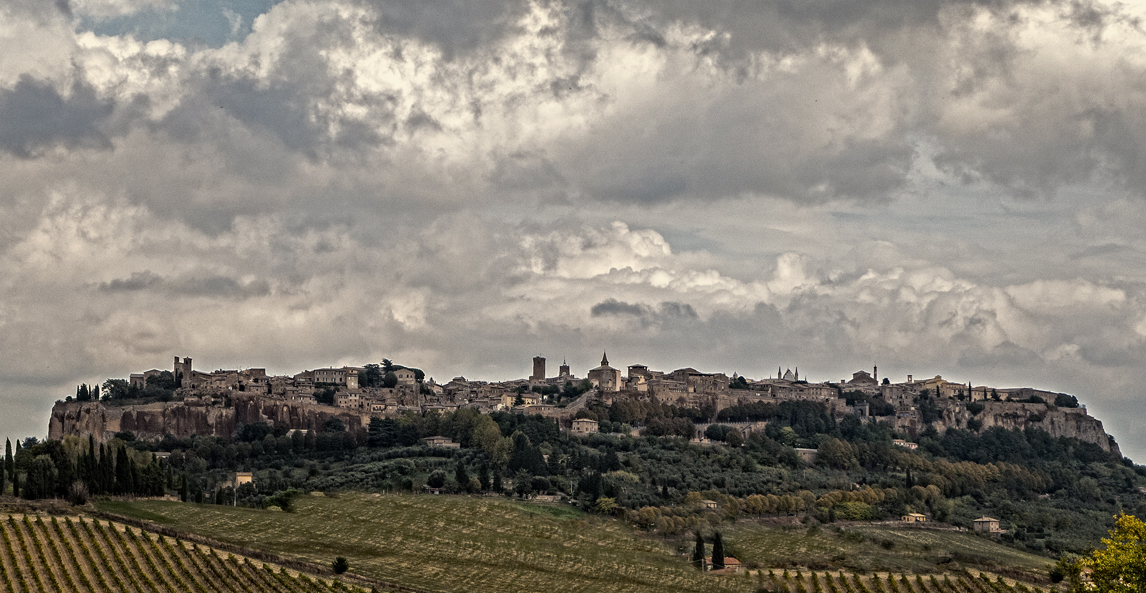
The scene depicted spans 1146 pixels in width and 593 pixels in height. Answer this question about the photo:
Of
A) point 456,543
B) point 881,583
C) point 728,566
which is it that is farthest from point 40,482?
point 881,583

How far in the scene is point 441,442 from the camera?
114438 millimetres

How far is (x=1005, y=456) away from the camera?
133 m

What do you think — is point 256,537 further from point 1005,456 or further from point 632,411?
point 1005,456

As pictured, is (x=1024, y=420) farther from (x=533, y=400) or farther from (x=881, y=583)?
(x=881, y=583)

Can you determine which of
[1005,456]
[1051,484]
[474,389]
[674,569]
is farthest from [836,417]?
[674,569]

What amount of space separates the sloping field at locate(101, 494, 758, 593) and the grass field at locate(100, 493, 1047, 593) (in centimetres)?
7

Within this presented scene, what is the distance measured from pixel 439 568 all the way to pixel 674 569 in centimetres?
1256

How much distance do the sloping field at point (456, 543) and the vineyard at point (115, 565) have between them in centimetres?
467

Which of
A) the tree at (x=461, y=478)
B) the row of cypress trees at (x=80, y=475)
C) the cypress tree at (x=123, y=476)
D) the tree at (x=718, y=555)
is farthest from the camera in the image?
the tree at (x=461, y=478)

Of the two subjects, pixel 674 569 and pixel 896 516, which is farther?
pixel 896 516

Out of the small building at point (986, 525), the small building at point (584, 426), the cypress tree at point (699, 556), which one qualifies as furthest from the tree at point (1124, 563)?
the small building at point (584, 426)

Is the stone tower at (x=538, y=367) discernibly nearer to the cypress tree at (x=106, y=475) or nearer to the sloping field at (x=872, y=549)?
the sloping field at (x=872, y=549)

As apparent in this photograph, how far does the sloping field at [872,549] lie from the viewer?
73500 millimetres

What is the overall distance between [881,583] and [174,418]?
7214 cm
